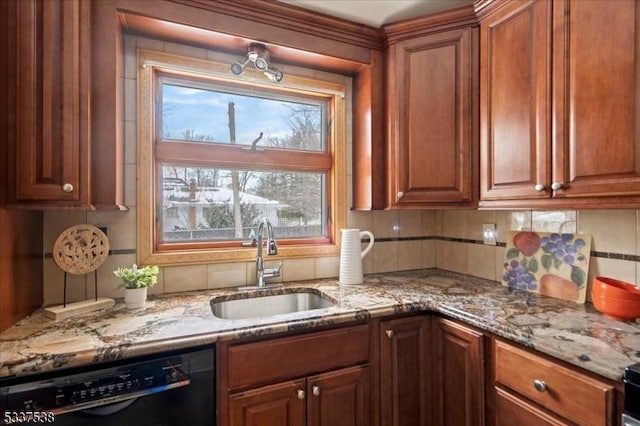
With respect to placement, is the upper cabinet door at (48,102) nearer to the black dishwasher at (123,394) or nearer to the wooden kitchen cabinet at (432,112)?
the black dishwasher at (123,394)

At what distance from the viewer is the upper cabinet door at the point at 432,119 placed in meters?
1.72

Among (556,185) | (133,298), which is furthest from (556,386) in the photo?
(133,298)

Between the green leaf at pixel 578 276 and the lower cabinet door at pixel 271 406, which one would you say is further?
the green leaf at pixel 578 276

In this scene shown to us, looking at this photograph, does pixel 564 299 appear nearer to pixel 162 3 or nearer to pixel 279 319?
pixel 279 319

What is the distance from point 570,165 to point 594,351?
0.66 metres

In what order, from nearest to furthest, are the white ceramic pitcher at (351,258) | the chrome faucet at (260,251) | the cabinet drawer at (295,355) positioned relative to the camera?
the cabinet drawer at (295,355), the chrome faucet at (260,251), the white ceramic pitcher at (351,258)

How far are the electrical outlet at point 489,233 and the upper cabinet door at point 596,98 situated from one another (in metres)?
0.70

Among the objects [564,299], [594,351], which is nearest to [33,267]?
[594,351]

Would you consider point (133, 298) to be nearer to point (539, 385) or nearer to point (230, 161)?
point (230, 161)

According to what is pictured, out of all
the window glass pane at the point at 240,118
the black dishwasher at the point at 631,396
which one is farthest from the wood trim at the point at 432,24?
the black dishwasher at the point at 631,396

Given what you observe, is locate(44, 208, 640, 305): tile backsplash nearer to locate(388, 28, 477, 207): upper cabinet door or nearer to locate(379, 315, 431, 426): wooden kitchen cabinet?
locate(388, 28, 477, 207): upper cabinet door

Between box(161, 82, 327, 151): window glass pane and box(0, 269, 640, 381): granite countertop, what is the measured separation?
86 centimetres

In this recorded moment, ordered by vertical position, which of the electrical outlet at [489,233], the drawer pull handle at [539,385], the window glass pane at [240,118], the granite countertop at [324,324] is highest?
the window glass pane at [240,118]

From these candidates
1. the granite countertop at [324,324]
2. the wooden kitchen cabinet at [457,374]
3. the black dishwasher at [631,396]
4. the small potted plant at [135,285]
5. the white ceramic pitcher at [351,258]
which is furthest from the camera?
the white ceramic pitcher at [351,258]
